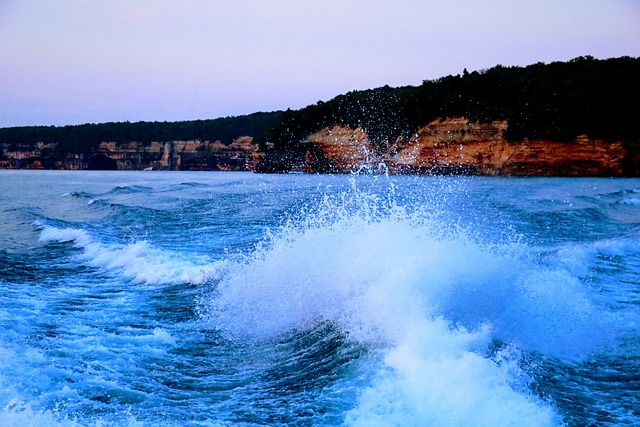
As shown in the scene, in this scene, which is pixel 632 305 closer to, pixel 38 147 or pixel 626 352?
pixel 626 352

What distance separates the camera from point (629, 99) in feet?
155

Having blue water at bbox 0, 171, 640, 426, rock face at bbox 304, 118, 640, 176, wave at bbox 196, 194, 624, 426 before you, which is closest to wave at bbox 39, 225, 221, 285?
blue water at bbox 0, 171, 640, 426

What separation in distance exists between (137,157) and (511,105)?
8165 centimetres

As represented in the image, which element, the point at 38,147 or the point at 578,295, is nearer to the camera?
the point at 578,295

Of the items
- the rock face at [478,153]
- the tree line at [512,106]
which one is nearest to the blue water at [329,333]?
the rock face at [478,153]

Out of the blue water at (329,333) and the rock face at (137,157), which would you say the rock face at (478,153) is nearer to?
the blue water at (329,333)

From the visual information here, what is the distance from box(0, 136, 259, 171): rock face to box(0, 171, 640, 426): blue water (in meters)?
99.9

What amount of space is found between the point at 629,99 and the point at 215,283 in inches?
1885

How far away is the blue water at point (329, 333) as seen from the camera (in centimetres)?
447

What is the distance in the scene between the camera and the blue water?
14.7 ft

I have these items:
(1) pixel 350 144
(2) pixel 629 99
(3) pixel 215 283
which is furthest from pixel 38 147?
(3) pixel 215 283

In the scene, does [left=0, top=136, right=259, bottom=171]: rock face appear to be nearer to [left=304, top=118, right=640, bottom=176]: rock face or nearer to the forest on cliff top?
the forest on cliff top

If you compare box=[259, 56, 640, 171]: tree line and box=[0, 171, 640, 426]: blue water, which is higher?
box=[259, 56, 640, 171]: tree line

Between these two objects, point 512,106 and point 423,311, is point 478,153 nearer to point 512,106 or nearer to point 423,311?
point 512,106
